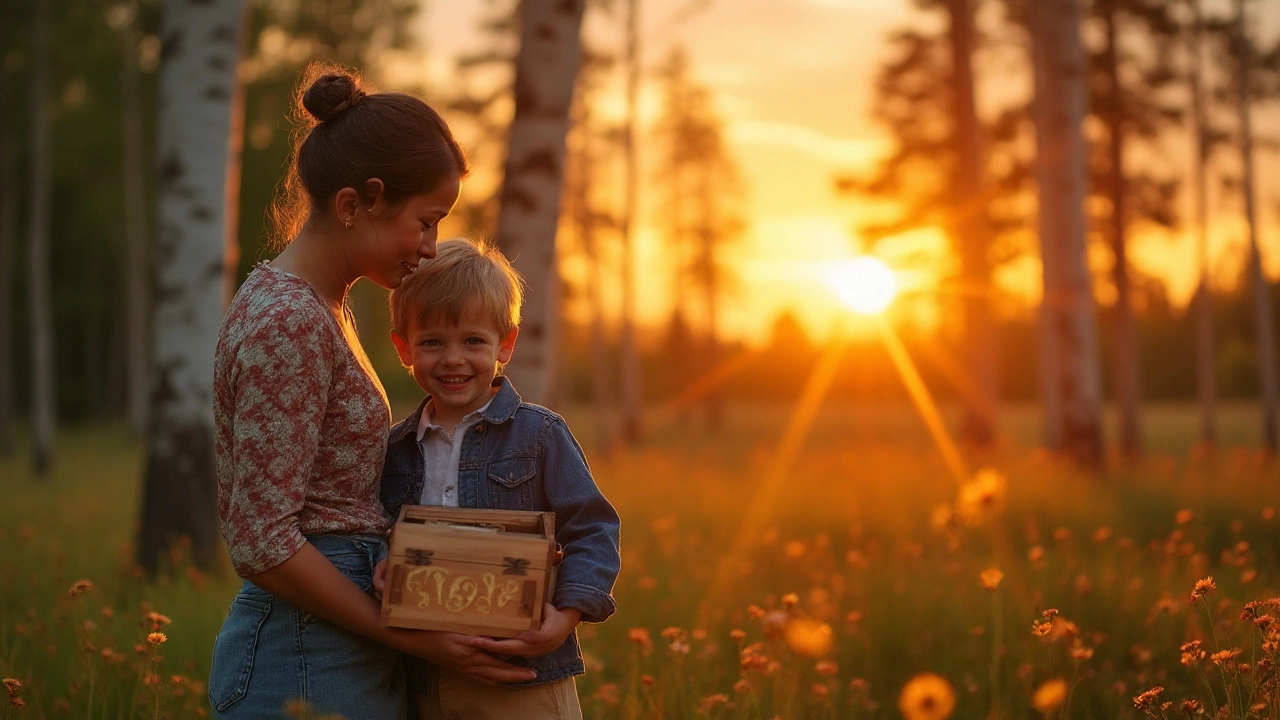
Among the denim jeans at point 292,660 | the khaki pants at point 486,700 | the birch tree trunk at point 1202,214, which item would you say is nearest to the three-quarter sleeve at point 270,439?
the denim jeans at point 292,660

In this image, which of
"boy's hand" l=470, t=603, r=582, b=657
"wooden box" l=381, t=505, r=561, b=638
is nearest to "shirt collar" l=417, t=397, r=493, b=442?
"wooden box" l=381, t=505, r=561, b=638

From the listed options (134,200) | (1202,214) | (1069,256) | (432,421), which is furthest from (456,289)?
(134,200)

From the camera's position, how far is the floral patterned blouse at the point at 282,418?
2209 mm

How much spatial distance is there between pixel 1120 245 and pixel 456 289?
64.1 feet

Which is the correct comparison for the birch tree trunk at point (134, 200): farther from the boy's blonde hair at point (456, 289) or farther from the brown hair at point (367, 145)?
the brown hair at point (367, 145)

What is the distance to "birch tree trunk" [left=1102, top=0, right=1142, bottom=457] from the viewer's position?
18844mm

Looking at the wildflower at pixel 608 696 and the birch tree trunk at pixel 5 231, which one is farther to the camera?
the birch tree trunk at pixel 5 231

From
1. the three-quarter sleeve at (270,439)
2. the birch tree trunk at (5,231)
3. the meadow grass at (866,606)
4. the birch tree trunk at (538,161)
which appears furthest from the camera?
the birch tree trunk at (5,231)

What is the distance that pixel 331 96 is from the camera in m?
2.47

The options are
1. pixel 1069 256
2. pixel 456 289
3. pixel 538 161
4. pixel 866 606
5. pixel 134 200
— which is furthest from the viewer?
pixel 134 200

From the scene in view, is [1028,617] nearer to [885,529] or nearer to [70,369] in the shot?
[885,529]

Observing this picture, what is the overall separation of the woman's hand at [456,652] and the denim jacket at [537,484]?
14cm

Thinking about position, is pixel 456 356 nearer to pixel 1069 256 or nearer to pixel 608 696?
pixel 608 696

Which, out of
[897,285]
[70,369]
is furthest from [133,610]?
[70,369]
